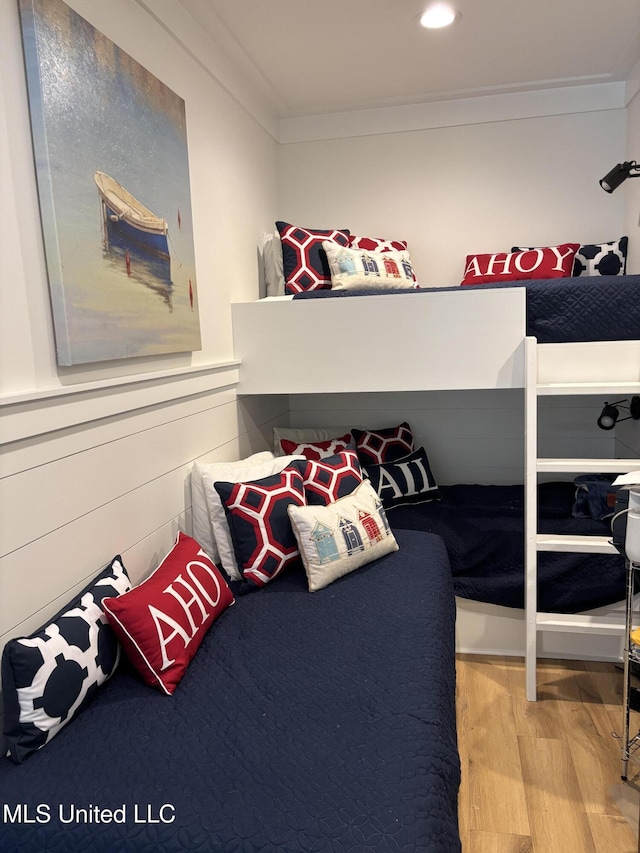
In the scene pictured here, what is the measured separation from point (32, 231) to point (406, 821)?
1.40 meters

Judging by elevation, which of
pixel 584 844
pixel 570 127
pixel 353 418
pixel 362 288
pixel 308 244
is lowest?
pixel 584 844

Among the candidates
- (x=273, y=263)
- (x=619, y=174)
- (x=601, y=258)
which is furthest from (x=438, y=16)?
(x=601, y=258)

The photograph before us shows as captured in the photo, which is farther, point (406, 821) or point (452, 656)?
point (452, 656)

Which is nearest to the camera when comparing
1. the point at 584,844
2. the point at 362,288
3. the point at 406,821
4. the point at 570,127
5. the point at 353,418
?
the point at 406,821

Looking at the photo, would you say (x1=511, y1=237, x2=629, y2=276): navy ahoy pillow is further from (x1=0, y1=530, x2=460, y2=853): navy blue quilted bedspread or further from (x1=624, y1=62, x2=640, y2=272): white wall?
(x1=0, y1=530, x2=460, y2=853): navy blue quilted bedspread

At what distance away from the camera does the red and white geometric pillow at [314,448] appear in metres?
2.90

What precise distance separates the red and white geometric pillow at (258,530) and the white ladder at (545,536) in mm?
871

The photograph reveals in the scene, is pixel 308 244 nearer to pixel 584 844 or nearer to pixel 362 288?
pixel 362 288

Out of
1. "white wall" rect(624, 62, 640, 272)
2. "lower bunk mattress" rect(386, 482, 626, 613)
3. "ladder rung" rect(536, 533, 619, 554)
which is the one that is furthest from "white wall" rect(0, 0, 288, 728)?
"white wall" rect(624, 62, 640, 272)

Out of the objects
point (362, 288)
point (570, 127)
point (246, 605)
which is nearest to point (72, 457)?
point (246, 605)

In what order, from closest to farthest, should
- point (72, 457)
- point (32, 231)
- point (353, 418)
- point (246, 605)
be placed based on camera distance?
1. point (32, 231)
2. point (72, 457)
3. point (246, 605)
4. point (353, 418)

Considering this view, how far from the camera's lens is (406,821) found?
107 centimetres

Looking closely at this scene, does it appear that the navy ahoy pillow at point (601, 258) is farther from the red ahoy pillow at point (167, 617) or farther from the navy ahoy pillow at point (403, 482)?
the red ahoy pillow at point (167, 617)

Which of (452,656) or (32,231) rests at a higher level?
(32,231)
